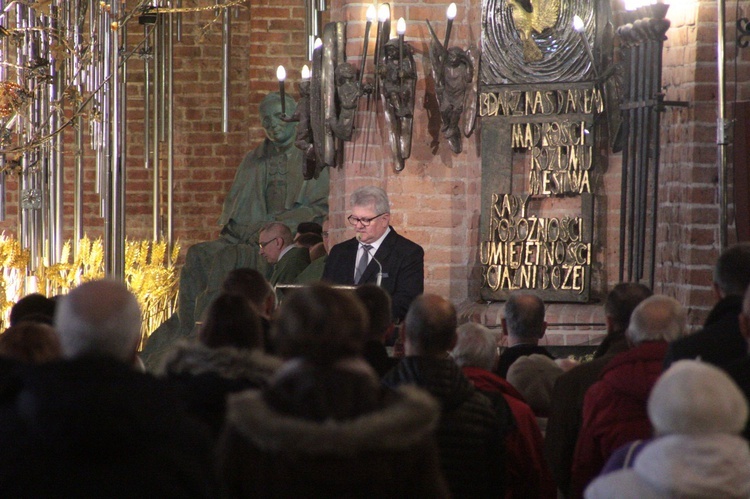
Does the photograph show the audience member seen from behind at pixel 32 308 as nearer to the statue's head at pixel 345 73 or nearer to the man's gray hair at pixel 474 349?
the man's gray hair at pixel 474 349

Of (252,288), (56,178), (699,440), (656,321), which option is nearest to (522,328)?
(656,321)

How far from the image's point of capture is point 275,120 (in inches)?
401

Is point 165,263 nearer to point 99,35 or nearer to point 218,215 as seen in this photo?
point 218,215

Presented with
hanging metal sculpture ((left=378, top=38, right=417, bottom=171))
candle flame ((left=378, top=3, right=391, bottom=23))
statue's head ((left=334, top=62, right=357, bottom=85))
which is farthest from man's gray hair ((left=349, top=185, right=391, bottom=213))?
candle flame ((left=378, top=3, right=391, bottom=23))

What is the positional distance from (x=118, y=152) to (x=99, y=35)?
8.09ft

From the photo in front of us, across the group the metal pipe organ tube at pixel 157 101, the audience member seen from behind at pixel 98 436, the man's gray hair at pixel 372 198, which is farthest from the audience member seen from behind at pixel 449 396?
the metal pipe organ tube at pixel 157 101

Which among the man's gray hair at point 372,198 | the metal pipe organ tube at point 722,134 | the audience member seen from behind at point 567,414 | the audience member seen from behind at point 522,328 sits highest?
the metal pipe organ tube at point 722,134

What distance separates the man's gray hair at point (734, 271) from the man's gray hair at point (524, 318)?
3.01 ft

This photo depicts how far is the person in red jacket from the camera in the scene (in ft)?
12.1

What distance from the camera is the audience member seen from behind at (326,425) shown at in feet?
7.79

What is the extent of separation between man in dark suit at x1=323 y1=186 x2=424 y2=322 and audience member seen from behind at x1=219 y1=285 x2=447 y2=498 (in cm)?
363

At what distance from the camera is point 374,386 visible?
2.44m

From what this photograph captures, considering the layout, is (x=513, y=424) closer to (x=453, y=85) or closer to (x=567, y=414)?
(x=567, y=414)

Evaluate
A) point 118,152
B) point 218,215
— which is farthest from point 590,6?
point 218,215
